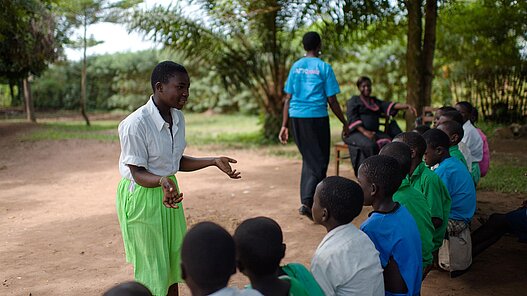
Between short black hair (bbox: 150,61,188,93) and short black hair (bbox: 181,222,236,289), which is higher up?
short black hair (bbox: 150,61,188,93)

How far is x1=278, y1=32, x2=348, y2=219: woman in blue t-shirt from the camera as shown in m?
5.26

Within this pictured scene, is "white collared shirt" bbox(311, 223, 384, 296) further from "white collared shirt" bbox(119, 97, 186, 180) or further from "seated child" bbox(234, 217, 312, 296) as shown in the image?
"white collared shirt" bbox(119, 97, 186, 180)

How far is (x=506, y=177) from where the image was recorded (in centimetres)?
705

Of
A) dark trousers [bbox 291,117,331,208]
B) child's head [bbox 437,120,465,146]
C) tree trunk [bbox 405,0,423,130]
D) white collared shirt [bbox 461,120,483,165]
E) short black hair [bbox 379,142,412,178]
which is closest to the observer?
short black hair [bbox 379,142,412,178]

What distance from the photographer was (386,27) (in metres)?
9.25

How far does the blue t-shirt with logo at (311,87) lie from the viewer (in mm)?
5246

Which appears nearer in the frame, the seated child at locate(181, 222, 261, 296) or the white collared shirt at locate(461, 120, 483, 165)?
the seated child at locate(181, 222, 261, 296)

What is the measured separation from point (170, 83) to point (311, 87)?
2826mm

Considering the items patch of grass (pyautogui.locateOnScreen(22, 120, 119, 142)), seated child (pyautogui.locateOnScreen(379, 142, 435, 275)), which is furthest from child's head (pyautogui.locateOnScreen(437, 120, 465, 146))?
patch of grass (pyautogui.locateOnScreen(22, 120, 119, 142))

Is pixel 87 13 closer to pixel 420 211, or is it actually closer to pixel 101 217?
pixel 101 217

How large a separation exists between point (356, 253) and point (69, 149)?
375 inches

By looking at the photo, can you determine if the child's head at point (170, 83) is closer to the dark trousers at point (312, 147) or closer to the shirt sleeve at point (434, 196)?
the shirt sleeve at point (434, 196)

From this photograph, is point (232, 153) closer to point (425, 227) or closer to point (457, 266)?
point (457, 266)

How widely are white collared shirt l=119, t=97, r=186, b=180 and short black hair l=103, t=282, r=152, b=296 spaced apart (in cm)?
106
